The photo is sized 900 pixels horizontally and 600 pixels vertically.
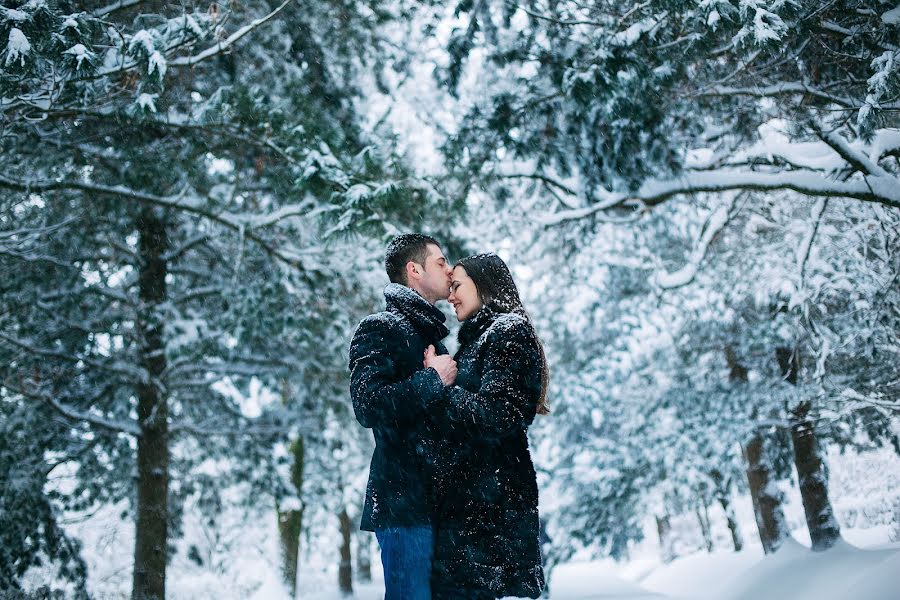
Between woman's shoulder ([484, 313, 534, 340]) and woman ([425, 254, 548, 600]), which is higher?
woman's shoulder ([484, 313, 534, 340])

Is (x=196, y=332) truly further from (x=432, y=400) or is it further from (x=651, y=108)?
(x=432, y=400)

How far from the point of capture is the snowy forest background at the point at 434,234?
545cm

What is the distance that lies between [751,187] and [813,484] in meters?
6.93

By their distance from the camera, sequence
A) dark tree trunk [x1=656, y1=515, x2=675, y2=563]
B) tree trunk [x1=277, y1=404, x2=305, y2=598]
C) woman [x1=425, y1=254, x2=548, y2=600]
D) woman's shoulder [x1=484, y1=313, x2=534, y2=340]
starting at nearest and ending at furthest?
1. woman [x1=425, y1=254, x2=548, y2=600]
2. woman's shoulder [x1=484, y1=313, x2=534, y2=340]
3. tree trunk [x1=277, y1=404, x2=305, y2=598]
4. dark tree trunk [x1=656, y1=515, x2=675, y2=563]

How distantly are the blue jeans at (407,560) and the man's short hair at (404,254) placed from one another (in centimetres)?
111

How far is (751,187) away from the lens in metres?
5.61

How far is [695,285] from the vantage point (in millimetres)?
11711

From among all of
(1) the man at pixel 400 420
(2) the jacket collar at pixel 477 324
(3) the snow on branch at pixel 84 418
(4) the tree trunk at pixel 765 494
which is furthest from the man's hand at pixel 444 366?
(4) the tree trunk at pixel 765 494

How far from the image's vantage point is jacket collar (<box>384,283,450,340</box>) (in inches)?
121

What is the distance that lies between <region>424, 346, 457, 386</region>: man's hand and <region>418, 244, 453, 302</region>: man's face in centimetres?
38

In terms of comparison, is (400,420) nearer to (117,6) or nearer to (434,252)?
(434,252)

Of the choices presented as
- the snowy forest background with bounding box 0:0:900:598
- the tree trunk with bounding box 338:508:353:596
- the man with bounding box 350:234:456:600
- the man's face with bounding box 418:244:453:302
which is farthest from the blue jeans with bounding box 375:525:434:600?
the tree trunk with bounding box 338:508:353:596

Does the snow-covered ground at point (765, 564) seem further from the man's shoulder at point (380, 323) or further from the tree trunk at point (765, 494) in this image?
the man's shoulder at point (380, 323)

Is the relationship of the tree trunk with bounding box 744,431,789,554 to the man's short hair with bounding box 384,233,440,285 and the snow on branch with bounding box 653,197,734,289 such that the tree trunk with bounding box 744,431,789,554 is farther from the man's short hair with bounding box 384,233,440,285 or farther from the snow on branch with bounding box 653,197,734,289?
the man's short hair with bounding box 384,233,440,285
